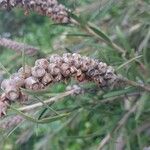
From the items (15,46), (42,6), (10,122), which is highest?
(42,6)

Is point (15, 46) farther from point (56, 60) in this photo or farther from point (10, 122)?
point (56, 60)

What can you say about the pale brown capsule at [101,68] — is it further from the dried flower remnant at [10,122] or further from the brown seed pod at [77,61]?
the dried flower remnant at [10,122]

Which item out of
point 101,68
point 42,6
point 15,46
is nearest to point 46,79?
point 101,68

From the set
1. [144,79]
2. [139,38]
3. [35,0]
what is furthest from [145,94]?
[139,38]

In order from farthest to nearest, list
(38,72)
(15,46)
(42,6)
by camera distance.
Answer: (15,46) → (42,6) → (38,72)

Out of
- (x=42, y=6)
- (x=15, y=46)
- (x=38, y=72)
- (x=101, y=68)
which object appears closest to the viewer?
(x=38, y=72)

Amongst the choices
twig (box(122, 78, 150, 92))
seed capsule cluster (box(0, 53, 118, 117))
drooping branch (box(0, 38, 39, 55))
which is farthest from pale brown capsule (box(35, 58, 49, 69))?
drooping branch (box(0, 38, 39, 55))

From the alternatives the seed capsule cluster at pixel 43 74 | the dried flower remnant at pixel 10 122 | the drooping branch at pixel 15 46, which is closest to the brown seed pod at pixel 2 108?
the seed capsule cluster at pixel 43 74
